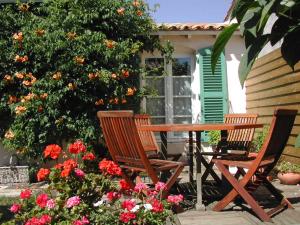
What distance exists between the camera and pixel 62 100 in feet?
24.8

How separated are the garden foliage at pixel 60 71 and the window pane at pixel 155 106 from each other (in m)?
0.98

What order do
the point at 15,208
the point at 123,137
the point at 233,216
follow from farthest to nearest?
the point at 123,137 < the point at 233,216 < the point at 15,208

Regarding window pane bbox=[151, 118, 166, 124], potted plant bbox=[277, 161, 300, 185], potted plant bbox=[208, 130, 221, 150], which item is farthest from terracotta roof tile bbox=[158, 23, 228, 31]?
potted plant bbox=[277, 161, 300, 185]

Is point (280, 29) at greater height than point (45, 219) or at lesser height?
greater

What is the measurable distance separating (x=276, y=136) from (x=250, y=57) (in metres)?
3.64

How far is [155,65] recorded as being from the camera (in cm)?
912

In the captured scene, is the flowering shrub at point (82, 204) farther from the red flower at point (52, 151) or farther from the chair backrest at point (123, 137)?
the chair backrest at point (123, 137)

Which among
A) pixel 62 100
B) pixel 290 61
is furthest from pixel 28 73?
pixel 290 61

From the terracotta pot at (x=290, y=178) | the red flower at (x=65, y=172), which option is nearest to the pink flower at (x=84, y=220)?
the red flower at (x=65, y=172)

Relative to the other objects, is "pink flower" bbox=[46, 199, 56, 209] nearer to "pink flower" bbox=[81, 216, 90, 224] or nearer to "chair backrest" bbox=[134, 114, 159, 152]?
"pink flower" bbox=[81, 216, 90, 224]

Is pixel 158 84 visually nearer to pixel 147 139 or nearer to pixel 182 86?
pixel 182 86

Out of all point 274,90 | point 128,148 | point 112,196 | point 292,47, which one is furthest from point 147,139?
point 292,47

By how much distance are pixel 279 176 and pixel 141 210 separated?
4.12m

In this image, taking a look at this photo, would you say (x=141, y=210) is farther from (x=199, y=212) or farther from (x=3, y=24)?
(x=3, y=24)
